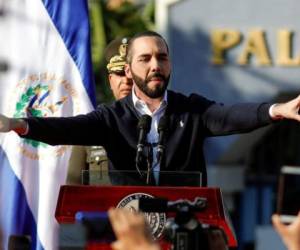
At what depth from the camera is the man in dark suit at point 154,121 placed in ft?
20.6

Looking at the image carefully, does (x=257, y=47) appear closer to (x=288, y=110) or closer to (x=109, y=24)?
(x=109, y=24)

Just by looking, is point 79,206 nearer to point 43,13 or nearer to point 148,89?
point 148,89

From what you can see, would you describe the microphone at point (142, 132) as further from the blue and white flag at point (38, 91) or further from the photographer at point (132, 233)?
the photographer at point (132, 233)

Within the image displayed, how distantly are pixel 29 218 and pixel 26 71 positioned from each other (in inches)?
32.9

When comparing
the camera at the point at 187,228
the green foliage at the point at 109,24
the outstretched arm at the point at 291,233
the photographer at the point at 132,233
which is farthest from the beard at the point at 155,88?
the green foliage at the point at 109,24

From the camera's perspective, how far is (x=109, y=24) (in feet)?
63.3

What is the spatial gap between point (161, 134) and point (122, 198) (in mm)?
616

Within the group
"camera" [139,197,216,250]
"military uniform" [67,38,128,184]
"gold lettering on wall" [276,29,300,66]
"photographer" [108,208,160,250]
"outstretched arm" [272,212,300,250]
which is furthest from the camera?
"gold lettering on wall" [276,29,300,66]

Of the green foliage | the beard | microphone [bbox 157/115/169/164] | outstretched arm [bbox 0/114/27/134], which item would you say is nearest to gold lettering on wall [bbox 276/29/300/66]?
the green foliage

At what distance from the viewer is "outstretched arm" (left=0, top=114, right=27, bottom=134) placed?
19.0ft

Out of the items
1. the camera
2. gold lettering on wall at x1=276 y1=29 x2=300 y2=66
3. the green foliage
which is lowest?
the camera

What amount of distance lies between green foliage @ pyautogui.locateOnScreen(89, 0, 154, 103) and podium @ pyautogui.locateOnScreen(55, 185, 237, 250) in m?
12.5

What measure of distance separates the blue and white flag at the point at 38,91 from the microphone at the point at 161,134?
144 centimetres

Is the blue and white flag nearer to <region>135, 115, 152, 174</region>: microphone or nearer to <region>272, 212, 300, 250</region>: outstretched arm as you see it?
<region>135, 115, 152, 174</region>: microphone
